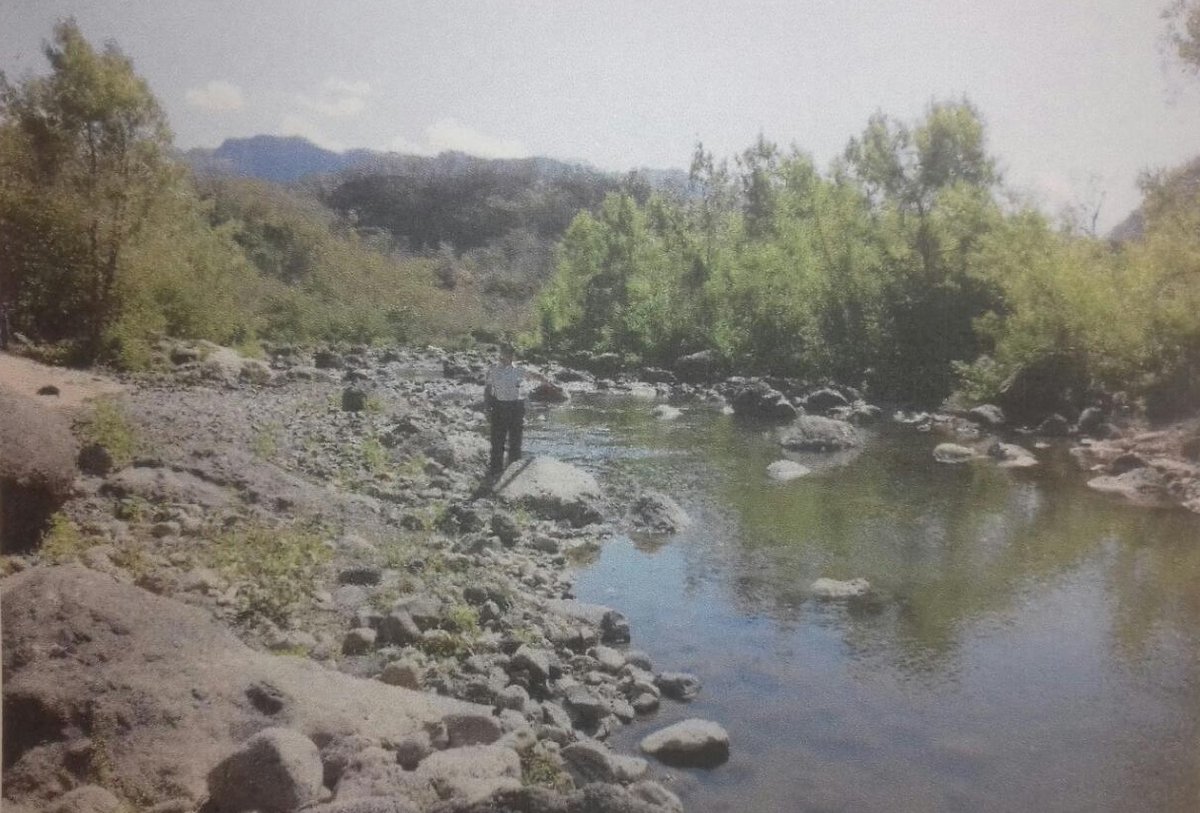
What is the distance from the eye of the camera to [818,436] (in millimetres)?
18469

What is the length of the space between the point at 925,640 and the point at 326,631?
5.59 metres

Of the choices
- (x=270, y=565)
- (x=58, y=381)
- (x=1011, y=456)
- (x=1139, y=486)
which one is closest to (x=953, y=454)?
(x=1011, y=456)

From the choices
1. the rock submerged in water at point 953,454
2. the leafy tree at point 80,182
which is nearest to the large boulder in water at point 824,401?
the rock submerged in water at point 953,454

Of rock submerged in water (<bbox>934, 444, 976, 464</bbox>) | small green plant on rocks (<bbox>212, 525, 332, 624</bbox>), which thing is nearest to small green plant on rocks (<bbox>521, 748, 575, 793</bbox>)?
small green plant on rocks (<bbox>212, 525, 332, 624</bbox>)

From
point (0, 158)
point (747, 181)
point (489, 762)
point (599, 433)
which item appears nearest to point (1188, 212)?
point (599, 433)

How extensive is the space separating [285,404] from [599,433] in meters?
6.86

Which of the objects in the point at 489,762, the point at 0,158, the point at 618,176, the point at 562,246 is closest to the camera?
the point at 489,762

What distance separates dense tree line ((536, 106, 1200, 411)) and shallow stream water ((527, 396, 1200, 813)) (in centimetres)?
666

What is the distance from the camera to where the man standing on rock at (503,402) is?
41.4 feet

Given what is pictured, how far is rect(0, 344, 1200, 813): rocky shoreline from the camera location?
160 inches

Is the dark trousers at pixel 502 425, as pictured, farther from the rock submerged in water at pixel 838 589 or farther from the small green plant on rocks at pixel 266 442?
the rock submerged in water at pixel 838 589

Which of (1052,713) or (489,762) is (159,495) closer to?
(489,762)

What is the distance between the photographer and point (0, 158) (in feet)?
37.9

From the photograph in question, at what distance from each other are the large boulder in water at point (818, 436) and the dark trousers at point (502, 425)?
7.60 m
